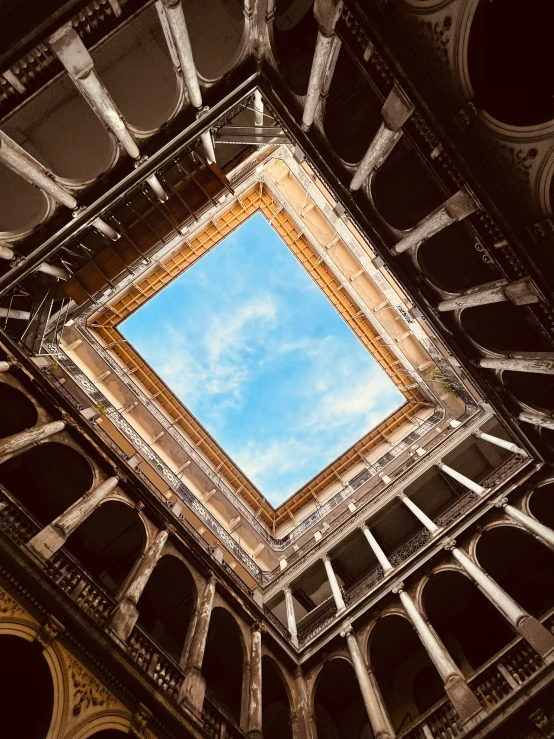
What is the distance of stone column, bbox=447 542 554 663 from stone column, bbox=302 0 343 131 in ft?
42.0

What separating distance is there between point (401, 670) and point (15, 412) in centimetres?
1446

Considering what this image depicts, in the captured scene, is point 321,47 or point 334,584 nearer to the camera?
point 321,47

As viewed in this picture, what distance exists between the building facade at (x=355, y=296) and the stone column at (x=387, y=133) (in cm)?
9

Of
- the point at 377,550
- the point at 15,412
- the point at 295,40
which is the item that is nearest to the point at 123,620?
the point at 15,412

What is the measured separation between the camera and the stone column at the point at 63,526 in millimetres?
9802

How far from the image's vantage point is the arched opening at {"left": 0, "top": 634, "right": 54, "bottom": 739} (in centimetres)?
802

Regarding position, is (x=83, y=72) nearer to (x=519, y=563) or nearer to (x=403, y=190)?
(x=403, y=190)

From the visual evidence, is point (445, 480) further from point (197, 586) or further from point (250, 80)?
point (250, 80)

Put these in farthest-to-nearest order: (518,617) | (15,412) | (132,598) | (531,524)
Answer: (15,412) → (531,524) → (132,598) → (518,617)

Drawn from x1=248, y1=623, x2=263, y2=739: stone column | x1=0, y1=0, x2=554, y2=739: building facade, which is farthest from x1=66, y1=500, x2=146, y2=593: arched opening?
x1=248, y1=623, x2=263, y2=739: stone column

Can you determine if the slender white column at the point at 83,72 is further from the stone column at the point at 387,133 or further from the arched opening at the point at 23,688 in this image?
the arched opening at the point at 23,688

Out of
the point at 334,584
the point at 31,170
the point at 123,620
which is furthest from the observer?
the point at 334,584

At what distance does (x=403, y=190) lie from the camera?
1257cm

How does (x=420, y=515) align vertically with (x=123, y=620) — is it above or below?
below
